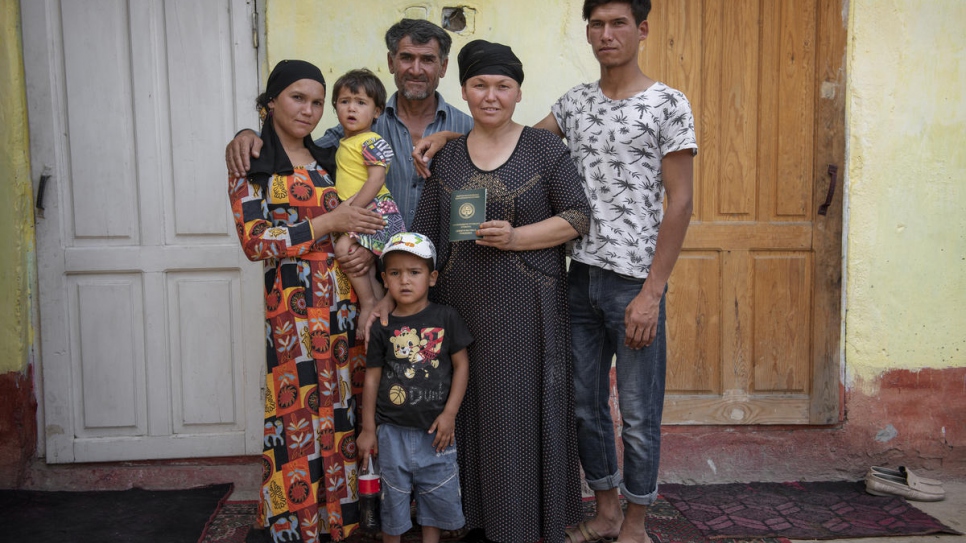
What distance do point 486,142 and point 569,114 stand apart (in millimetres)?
398

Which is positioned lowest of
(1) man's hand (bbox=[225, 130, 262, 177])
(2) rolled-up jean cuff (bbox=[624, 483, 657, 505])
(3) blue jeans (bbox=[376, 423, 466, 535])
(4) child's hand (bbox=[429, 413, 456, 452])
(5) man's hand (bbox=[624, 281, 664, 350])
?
(2) rolled-up jean cuff (bbox=[624, 483, 657, 505])

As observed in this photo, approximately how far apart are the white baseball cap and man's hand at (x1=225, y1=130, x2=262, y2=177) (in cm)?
60

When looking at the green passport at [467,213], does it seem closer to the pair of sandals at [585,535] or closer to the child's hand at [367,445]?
→ the child's hand at [367,445]

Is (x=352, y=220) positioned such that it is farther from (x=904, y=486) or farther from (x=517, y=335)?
(x=904, y=486)

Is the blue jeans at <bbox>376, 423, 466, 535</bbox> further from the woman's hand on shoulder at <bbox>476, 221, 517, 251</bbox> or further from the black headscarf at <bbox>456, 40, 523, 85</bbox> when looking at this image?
the black headscarf at <bbox>456, 40, 523, 85</bbox>

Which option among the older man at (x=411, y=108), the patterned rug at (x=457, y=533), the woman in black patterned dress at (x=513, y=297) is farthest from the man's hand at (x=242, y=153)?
the patterned rug at (x=457, y=533)

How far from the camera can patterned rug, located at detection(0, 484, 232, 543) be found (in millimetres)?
3172

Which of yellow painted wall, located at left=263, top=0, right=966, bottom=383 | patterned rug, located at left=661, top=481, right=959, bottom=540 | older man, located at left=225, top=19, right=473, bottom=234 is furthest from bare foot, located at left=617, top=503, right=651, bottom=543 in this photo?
yellow painted wall, located at left=263, top=0, right=966, bottom=383

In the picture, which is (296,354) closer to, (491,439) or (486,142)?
(491,439)

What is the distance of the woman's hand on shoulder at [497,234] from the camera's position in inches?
98.6

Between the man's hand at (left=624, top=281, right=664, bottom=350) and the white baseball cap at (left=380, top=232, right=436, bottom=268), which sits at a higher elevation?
the white baseball cap at (left=380, top=232, right=436, bottom=268)

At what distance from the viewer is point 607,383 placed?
2.92 meters

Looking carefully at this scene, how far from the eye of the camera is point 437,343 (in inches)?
104

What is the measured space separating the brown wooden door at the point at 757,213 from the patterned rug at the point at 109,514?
2471 millimetres
